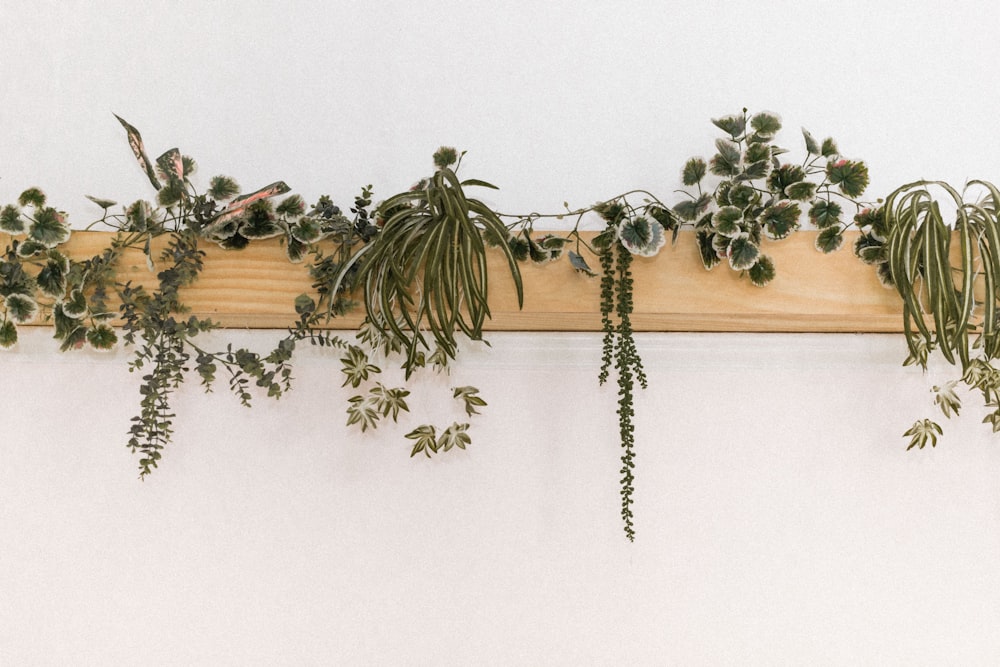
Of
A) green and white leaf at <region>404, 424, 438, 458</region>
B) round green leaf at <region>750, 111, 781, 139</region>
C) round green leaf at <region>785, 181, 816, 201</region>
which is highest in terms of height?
round green leaf at <region>750, 111, 781, 139</region>

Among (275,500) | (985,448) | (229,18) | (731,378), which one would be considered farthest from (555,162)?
(985,448)

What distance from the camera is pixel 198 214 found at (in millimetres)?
868

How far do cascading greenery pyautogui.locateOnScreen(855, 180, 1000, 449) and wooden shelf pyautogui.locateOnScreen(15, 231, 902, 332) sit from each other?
0.04m

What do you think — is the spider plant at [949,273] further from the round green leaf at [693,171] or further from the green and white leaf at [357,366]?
the green and white leaf at [357,366]

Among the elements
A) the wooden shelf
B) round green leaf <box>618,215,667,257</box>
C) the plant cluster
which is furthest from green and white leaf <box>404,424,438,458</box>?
round green leaf <box>618,215,667,257</box>

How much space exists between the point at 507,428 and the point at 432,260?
0.96 feet

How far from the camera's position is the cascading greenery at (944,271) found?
80 centimetres

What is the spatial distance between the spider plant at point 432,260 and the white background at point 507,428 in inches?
5.7

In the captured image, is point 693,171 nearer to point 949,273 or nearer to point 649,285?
point 649,285

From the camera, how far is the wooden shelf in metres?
0.89

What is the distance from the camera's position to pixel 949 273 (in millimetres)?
801

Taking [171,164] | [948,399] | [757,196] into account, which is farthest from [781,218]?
[171,164]

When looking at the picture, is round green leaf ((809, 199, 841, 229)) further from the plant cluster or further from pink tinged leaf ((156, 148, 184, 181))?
pink tinged leaf ((156, 148, 184, 181))

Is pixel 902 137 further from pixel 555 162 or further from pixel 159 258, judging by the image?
pixel 159 258
